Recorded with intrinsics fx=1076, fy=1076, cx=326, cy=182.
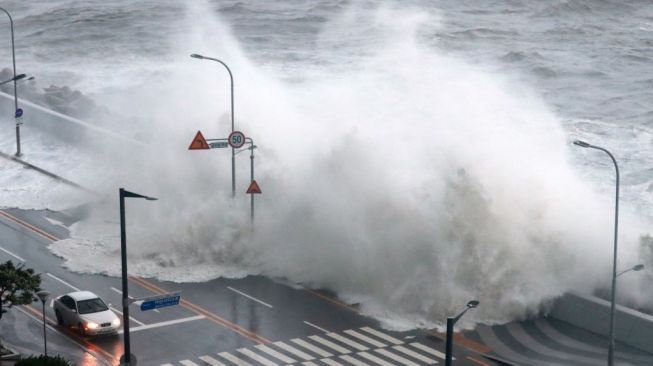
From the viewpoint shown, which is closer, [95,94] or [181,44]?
[95,94]

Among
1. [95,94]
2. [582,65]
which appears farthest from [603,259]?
[582,65]

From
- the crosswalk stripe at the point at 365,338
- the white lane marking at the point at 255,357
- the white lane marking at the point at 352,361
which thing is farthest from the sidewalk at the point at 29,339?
the crosswalk stripe at the point at 365,338

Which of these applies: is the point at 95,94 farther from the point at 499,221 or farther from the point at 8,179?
the point at 499,221

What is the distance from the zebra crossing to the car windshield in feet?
13.2

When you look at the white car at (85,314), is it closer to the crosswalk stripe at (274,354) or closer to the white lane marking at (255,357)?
the white lane marking at (255,357)

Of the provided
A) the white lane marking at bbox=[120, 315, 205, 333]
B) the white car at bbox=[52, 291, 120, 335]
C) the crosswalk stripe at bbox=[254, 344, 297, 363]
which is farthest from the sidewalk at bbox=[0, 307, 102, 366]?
the crosswalk stripe at bbox=[254, 344, 297, 363]

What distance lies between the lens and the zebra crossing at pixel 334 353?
3061 cm

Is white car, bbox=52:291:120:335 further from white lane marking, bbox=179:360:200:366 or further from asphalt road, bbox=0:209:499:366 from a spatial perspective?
white lane marking, bbox=179:360:200:366

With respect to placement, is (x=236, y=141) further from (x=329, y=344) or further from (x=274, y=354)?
(x=274, y=354)

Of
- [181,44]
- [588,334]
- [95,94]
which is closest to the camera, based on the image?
[588,334]

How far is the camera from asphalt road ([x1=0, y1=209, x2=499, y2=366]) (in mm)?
31016

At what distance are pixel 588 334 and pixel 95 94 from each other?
54506 mm

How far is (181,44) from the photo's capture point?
102 m

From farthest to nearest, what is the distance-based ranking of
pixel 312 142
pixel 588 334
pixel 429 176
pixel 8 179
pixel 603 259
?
pixel 8 179 < pixel 312 142 < pixel 429 176 < pixel 603 259 < pixel 588 334
